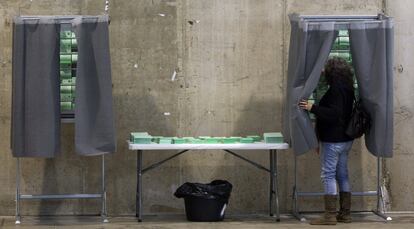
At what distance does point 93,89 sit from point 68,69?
1.73ft

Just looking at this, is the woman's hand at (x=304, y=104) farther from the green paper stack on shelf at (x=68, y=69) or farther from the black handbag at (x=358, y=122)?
the green paper stack on shelf at (x=68, y=69)

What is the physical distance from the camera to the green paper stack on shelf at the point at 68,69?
9250 mm

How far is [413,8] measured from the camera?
978 cm

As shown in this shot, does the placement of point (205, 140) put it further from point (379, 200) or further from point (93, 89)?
point (379, 200)

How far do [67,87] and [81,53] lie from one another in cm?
59

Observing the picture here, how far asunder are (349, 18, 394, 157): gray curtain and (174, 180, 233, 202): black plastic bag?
1661mm

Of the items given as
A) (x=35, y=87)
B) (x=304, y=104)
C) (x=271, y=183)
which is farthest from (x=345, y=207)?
(x=35, y=87)

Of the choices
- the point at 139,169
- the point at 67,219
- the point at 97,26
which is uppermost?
the point at 97,26

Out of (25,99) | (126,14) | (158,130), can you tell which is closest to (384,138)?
(158,130)

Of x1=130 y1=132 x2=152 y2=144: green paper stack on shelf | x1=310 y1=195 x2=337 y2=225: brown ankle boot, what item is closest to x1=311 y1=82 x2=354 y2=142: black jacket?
x1=310 y1=195 x2=337 y2=225: brown ankle boot

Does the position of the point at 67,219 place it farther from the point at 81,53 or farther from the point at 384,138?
the point at 384,138

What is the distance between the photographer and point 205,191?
914cm

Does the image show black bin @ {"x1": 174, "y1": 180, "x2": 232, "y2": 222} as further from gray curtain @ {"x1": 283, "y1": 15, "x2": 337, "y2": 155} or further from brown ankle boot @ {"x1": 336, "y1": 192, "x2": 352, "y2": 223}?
brown ankle boot @ {"x1": 336, "y1": 192, "x2": 352, "y2": 223}

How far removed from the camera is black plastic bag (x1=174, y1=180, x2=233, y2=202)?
911cm
